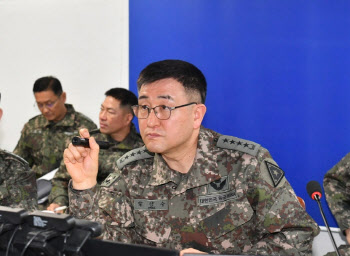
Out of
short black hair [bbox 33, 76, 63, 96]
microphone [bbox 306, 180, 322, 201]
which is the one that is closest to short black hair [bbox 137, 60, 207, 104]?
microphone [bbox 306, 180, 322, 201]

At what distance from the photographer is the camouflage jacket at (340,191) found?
2469 millimetres

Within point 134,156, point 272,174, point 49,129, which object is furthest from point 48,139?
point 272,174

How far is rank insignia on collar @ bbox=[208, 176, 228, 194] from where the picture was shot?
192cm

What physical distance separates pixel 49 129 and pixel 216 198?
2820 millimetres

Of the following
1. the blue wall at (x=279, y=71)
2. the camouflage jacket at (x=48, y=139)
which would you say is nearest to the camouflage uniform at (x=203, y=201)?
the blue wall at (x=279, y=71)

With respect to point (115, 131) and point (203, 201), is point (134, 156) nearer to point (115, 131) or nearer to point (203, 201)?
point (203, 201)

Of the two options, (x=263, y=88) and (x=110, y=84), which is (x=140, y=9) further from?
(x=263, y=88)

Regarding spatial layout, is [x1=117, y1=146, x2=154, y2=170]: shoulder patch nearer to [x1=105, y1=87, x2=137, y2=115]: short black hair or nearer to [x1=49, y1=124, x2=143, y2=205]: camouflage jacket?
[x1=49, y1=124, x2=143, y2=205]: camouflage jacket

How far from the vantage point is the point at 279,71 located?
3.50 meters

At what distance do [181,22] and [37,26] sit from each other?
1.46 m

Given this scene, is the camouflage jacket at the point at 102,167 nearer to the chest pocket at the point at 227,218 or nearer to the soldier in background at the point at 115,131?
the soldier in background at the point at 115,131

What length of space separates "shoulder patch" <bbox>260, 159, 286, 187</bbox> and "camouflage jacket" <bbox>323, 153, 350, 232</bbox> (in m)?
0.75

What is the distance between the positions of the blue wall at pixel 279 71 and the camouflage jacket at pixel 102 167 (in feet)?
1.95

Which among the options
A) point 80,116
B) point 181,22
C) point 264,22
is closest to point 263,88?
point 264,22
